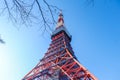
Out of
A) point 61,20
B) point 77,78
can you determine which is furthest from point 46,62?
point 61,20

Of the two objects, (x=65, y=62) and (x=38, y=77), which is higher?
(x=65, y=62)

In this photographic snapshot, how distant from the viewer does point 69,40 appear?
2452 centimetres

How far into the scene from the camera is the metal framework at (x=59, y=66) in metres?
13.2

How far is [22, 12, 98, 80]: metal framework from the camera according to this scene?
1319 centimetres

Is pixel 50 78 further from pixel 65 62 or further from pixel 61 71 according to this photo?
pixel 65 62

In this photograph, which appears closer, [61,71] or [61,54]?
[61,71]

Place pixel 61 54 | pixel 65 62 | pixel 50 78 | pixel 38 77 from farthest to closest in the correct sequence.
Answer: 1. pixel 61 54
2. pixel 65 62
3. pixel 38 77
4. pixel 50 78

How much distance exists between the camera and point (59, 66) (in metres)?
15.7

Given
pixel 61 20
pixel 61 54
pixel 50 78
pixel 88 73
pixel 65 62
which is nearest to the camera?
pixel 88 73

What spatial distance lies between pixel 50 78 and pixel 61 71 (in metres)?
0.98

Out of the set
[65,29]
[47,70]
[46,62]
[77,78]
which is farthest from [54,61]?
[65,29]

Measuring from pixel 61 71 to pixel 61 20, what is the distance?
1286 cm

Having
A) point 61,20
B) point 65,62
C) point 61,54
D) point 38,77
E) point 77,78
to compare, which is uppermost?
point 61,20

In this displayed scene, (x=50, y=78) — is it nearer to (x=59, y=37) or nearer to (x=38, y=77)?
(x=38, y=77)
